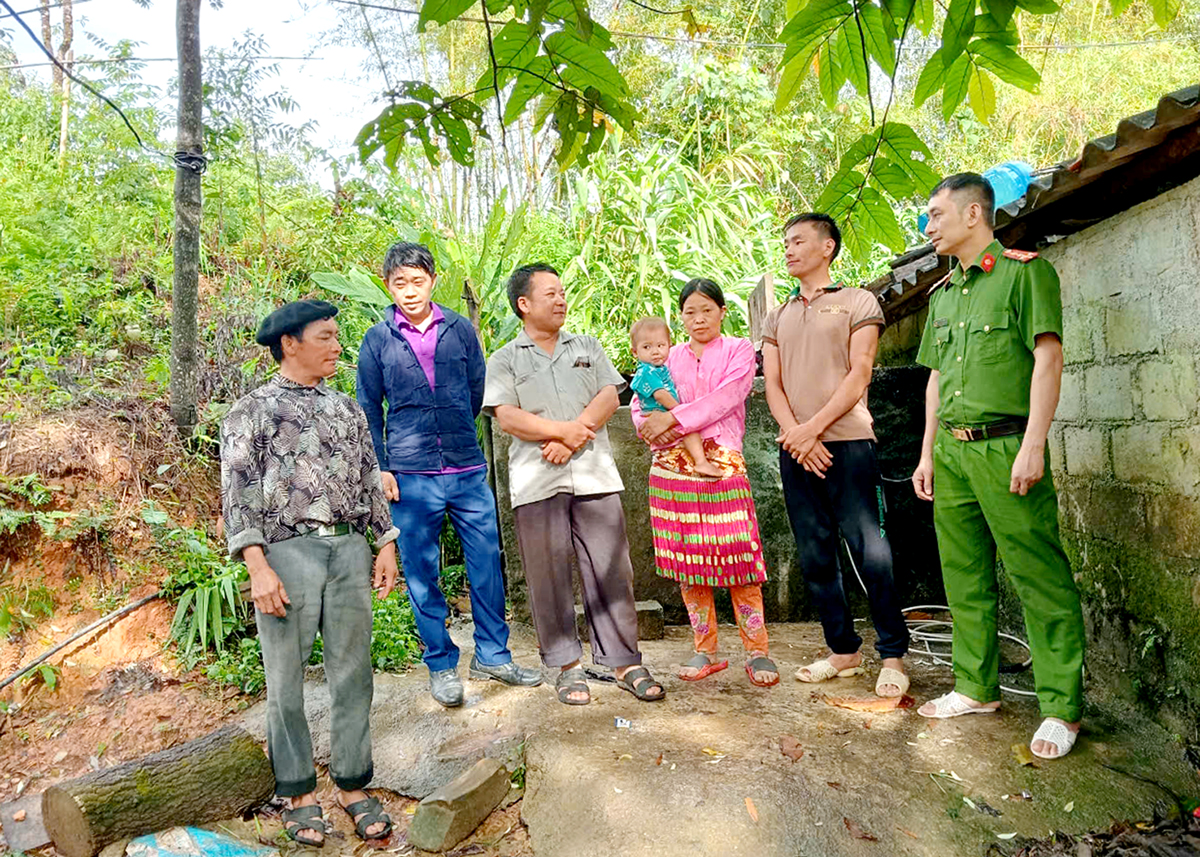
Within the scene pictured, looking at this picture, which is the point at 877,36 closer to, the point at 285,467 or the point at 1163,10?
the point at 1163,10

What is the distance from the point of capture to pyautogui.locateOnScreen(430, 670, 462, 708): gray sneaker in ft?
12.0

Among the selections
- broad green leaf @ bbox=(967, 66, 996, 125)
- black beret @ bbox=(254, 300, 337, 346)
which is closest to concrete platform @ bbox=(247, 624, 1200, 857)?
black beret @ bbox=(254, 300, 337, 346)

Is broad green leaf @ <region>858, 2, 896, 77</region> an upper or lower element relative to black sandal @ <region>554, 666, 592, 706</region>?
upper

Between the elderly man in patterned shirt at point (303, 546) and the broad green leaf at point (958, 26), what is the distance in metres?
2.12

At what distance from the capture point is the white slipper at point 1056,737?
9.10 feet

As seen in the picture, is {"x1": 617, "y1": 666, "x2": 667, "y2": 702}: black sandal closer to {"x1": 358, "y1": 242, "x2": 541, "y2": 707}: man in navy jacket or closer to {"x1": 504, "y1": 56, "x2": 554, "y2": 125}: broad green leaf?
{"x1": 358, "y1": 242, "x2": 541, "y2": 707}: man in navy jacket

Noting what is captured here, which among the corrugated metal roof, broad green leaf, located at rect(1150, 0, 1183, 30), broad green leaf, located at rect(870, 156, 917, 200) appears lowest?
broad green leaf, located at rect(870, 156, 917, 200)

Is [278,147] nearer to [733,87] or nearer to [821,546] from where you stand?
[733,87]

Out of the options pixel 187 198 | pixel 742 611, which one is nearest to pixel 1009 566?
pixel 742 611

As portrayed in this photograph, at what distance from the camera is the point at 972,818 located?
8.28 feet

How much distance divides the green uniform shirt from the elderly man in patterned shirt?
2.19 m

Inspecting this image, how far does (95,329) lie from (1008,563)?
667cm

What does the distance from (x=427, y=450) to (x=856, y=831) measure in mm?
2259

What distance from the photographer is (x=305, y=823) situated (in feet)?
9.23
